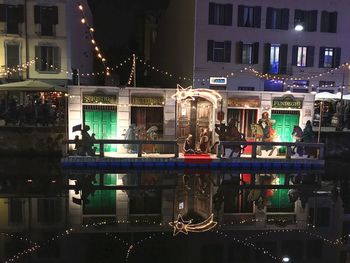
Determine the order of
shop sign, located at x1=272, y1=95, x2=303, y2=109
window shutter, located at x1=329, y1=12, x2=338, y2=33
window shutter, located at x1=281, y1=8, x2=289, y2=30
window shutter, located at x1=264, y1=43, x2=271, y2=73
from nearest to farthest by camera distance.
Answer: shop sign, located at x1=272, y1=95, x2=303, y2=109, window shutter, located at x1=264, y1=43, x2=271, y2=73, window shutter, located at x1=281, y1=8, x2=289, y2=30, window shutter, located at x1=329, y1=12, x2=338, y2=33

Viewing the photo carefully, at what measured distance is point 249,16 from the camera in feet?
120

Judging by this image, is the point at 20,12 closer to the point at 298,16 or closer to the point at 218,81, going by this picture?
the point at 218,81

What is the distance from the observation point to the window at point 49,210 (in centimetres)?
1209

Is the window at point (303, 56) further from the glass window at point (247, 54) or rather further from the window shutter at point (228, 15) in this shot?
the window shutter at point (228, 15)

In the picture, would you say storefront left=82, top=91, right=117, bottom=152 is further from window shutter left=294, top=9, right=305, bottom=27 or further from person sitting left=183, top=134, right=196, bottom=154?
window shutter left=294, top=9, right=305, bottom=27

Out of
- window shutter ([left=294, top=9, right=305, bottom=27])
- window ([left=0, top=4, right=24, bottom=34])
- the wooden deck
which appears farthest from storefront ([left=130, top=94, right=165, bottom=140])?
window shutter ([left=294, top=9, right=305, bottom=27])

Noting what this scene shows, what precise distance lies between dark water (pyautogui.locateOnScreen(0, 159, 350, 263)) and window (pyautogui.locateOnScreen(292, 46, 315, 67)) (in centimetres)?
2029

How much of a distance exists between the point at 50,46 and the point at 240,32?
1661 centimetres

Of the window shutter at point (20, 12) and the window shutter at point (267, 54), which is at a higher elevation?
the window shutter at point (20, 12)

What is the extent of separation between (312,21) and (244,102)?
19.7 metres

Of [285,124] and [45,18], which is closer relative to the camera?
[285,124]

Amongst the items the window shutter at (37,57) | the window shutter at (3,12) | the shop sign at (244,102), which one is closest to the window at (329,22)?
the shop sign at (244,102)

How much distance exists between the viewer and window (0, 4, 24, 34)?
3212 cm

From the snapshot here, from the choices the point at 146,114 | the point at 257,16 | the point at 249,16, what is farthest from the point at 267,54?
the point at 146,114
